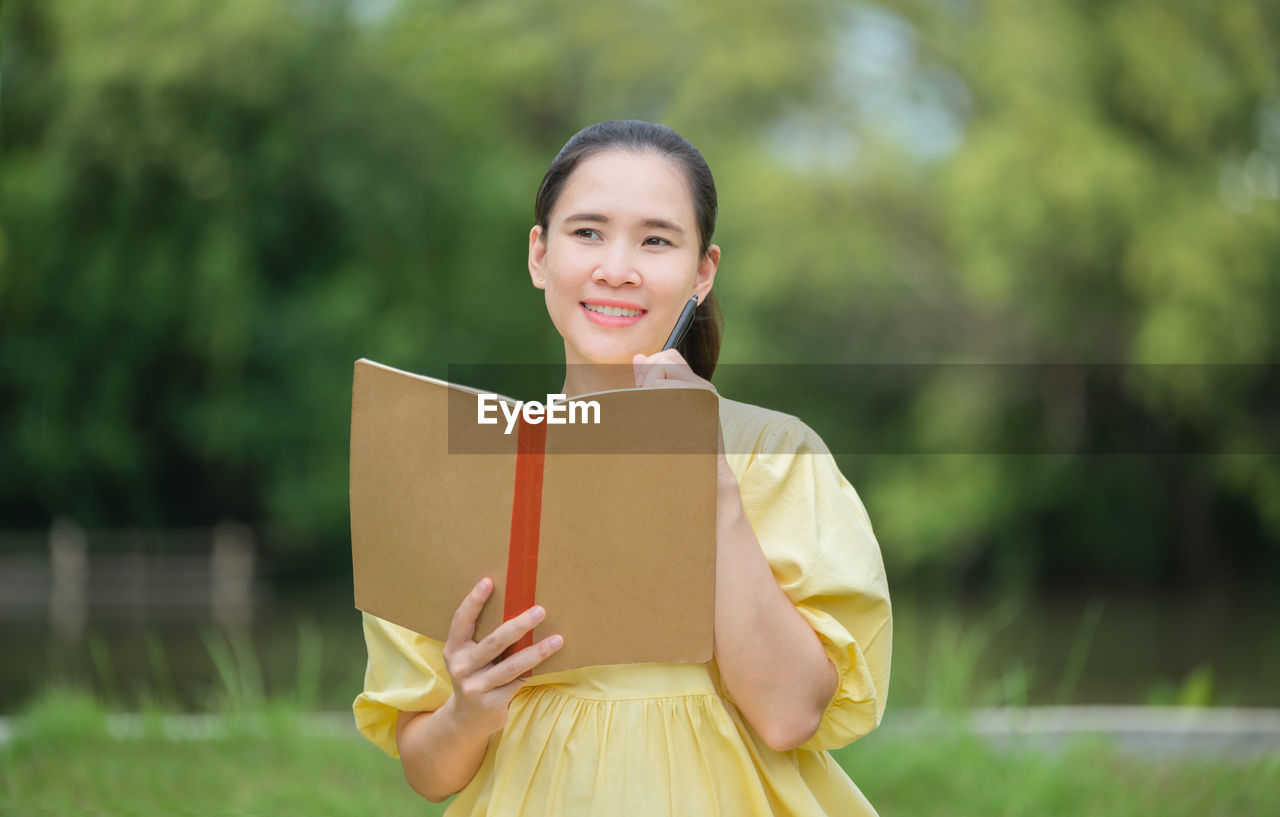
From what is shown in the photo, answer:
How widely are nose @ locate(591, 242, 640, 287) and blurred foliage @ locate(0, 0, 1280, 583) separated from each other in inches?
373

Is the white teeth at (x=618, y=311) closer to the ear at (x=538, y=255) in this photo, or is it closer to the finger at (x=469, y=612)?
the ear at (x=538, y=255)

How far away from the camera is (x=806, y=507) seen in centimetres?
107

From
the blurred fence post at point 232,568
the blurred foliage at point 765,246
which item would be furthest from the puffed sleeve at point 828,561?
the blurred fence post at point 232,568

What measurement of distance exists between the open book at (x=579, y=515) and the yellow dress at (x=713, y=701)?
87mm

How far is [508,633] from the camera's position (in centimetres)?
98

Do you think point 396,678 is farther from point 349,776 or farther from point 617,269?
point 349,776

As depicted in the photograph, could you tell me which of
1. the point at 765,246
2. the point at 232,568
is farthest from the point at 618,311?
the point at 232,568

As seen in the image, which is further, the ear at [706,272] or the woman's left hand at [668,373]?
the ear at [706,272]

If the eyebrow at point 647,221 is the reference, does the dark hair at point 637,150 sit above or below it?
above

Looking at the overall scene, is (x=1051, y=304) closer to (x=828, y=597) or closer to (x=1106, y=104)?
(x=1106, y=104)

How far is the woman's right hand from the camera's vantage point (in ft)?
3.22

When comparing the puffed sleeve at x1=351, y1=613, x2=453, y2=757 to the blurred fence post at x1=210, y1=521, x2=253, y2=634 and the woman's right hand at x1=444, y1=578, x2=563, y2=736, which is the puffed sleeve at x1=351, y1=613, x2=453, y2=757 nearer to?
the woman's right hand at x1=444, y1=578, x2=563, y2=736

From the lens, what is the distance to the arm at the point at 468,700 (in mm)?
985

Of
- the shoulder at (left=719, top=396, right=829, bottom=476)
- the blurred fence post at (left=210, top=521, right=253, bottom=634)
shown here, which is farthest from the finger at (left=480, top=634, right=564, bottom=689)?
the blurred fence post at (left=210, top=521, right=253, bottom=634)
